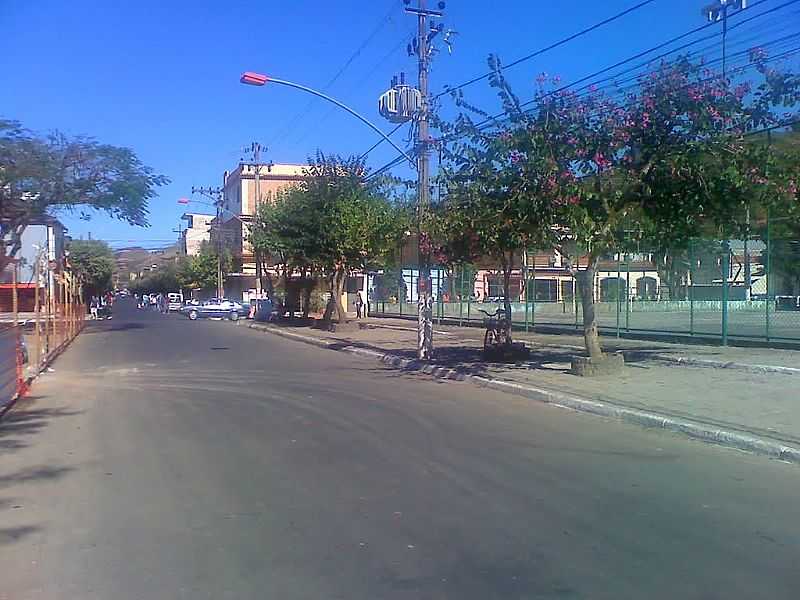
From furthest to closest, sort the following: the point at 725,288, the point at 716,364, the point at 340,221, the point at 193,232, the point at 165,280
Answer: the point at 193,232 → the point at 165,280 → the point at 340,221 → the point at 725,288 → the point at 716,364

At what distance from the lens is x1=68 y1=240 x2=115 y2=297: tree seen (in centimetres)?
7825

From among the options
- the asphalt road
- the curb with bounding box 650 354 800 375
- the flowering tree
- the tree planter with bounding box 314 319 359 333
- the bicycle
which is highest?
the flowering tree

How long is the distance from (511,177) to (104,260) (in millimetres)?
75441

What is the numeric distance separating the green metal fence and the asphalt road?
8725 millimetres

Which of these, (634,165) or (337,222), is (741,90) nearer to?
(634,165)

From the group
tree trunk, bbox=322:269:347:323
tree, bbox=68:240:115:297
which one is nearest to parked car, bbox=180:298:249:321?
tree, bbox=68:240:115:297

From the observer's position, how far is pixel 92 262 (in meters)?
81.4

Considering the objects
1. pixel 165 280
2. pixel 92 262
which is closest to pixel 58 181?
pixel 92 262

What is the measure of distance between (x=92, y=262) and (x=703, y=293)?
6945cm

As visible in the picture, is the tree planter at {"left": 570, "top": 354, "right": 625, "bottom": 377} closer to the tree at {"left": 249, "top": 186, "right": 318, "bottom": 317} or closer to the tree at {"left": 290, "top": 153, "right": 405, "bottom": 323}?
the tree at {"left": 290, "top": 153, "right": 405, "bottom": 323}

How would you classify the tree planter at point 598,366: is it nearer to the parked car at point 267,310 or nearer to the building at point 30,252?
the building at point 30,252

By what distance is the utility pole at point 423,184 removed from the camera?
21.0 metres

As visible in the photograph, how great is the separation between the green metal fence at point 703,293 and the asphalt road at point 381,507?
8.73m

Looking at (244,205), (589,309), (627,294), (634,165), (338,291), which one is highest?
(244,205)
